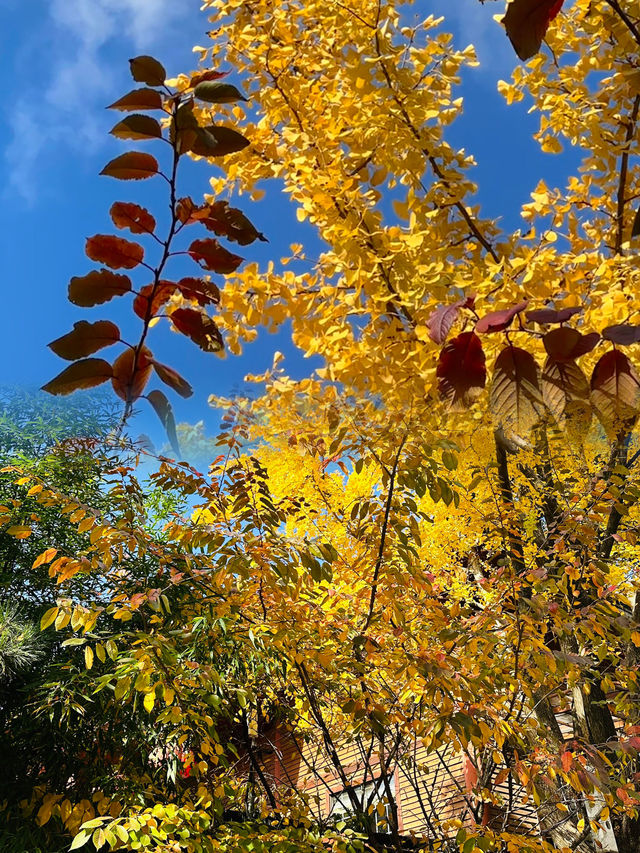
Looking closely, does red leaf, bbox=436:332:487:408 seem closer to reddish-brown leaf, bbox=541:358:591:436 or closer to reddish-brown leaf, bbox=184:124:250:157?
reddish-brown leaf, bbox=541:358:591:436

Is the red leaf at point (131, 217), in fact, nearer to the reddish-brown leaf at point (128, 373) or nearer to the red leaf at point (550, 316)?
the reddish-brown leaf at point (128, 373)

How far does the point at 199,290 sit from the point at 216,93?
0.47 feet

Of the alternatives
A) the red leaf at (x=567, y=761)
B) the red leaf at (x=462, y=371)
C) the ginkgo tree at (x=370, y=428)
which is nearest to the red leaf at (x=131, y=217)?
the red leaf at (x=462, y=371)

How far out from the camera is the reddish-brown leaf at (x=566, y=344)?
431 mm

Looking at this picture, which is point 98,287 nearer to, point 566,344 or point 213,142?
point 213,142

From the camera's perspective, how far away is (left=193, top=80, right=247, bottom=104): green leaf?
0.46m

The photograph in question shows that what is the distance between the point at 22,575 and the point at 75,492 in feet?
1.54

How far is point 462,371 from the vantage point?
0.46m

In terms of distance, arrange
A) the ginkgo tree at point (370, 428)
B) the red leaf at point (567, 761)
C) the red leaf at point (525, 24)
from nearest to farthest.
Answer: the red leaf at point (525, 24), the ginkgo tree at point (370, 428), the red leaf at point (567, 761)

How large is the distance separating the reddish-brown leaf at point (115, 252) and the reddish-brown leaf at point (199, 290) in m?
0.04

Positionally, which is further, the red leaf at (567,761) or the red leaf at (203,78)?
the red leaf at (567,761)

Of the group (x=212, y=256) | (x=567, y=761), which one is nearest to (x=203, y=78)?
(x=212, y=256)

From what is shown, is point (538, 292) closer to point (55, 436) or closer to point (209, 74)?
point (209, 74)

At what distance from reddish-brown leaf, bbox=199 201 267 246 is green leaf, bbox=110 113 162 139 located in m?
0.06
